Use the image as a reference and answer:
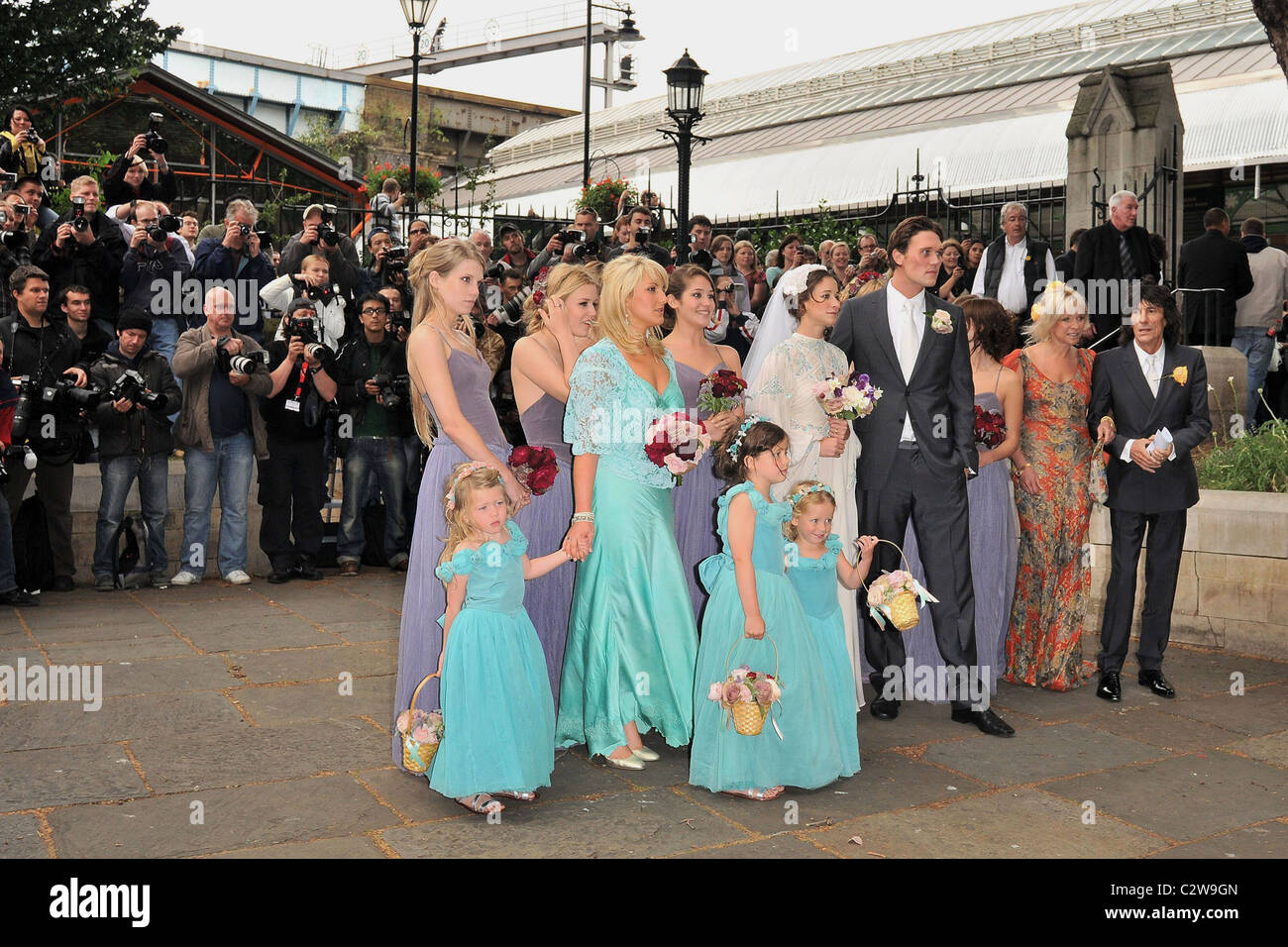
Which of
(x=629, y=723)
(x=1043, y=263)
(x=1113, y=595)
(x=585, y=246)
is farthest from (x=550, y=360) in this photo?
(x=1043, y=263)

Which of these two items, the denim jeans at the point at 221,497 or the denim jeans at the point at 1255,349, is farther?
the denim jeans at the point at 1255,349

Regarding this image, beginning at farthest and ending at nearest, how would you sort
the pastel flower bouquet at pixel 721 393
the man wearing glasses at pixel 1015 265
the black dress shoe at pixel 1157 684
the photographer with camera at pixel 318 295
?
the man wearing glasses at pixel 1015 265
the photographer with camera at pixel 318 295
the black dress shoe at pixel 1157 684
the pastel flower bouquet at pixel 721 393

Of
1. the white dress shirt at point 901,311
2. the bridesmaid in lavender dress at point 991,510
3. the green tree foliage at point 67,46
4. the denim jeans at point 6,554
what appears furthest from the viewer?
the green tree foliage at point 67,46

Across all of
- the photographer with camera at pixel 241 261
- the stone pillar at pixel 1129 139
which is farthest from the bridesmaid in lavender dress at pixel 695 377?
the stone pillar at pixel 1129 139

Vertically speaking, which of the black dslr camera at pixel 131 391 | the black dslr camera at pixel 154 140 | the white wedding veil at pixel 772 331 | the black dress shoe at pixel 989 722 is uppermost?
the black dslr camera at pixel 154 140

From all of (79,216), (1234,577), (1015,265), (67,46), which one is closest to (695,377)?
(1234,577)

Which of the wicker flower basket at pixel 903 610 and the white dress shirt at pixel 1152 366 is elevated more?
the white dress shirt at pixel 1152 366

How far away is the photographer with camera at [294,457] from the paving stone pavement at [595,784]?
9.18 feet

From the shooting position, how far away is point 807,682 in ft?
16.9

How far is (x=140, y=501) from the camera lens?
9.92 m

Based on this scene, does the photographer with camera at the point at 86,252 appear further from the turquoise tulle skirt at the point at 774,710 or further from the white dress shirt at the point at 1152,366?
the white dress shirt at the point at 1152,366

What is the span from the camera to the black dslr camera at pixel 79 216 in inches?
397

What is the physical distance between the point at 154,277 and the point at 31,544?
8.22ft
